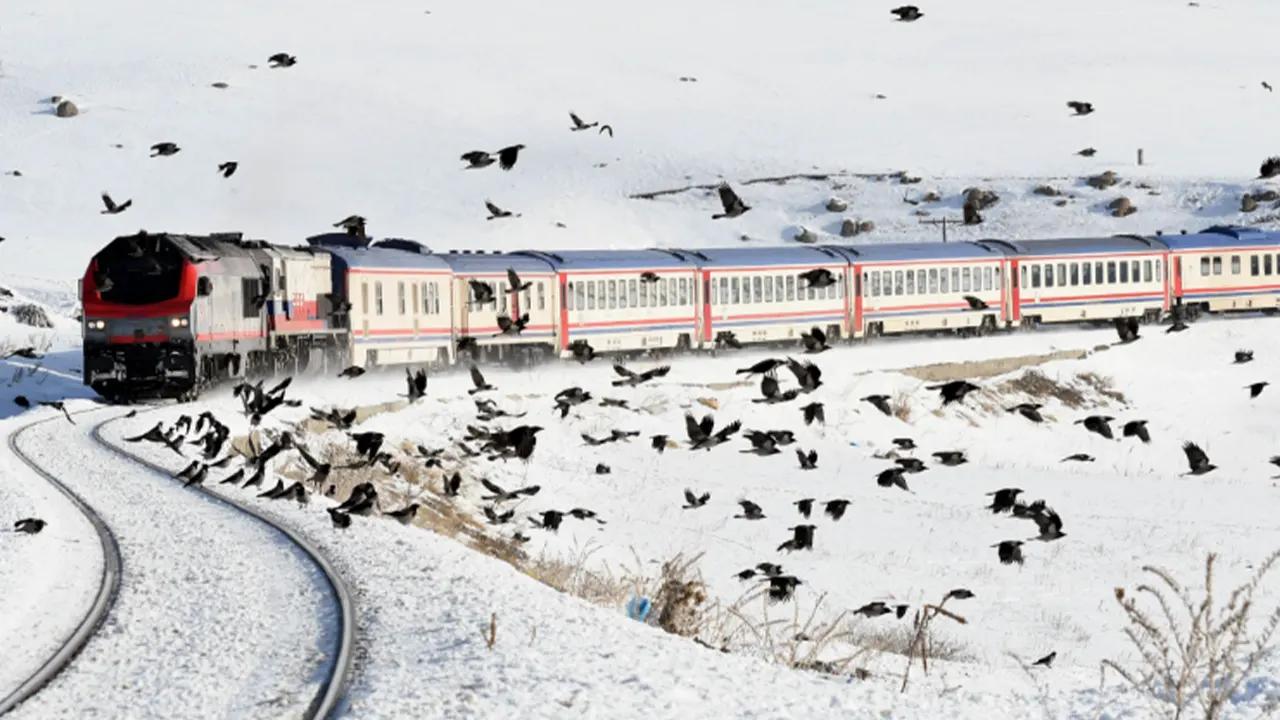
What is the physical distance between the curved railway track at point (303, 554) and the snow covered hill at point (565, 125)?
5974cm

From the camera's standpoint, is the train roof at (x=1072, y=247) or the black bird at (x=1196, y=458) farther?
the train roof at (x=1072, y=247)

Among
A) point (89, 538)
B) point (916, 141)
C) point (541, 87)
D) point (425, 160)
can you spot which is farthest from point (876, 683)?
point (541, 87)

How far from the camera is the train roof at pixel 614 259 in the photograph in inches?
1786

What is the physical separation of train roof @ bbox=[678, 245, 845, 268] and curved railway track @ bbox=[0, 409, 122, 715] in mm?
27881

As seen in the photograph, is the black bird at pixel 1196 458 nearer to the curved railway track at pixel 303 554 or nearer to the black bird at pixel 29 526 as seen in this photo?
the curved railway track at pixel 303 554

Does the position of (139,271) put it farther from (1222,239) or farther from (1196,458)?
(1222,239)

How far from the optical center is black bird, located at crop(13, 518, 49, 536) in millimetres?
17812

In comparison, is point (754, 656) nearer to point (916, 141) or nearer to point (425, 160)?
point (425, 160)

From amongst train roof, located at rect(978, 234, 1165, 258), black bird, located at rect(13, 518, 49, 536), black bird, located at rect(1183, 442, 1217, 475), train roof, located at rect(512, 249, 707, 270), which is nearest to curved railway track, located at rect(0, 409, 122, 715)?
black bird, located at rect(13, 518, 49, 536)

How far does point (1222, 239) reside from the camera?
59719 mm

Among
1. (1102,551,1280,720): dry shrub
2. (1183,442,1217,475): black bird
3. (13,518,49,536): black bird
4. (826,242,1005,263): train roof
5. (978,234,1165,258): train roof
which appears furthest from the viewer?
(978,234,1165,258): train roof

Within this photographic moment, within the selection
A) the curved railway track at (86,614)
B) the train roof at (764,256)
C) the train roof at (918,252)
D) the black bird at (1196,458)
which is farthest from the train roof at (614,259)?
the black bird at (1196,458)

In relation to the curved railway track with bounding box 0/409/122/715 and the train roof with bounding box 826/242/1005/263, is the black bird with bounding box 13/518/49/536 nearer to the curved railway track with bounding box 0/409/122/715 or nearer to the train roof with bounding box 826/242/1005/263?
the curved railway track with bounding box 0/409/122/715

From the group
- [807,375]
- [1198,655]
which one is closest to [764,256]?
[807,375]
